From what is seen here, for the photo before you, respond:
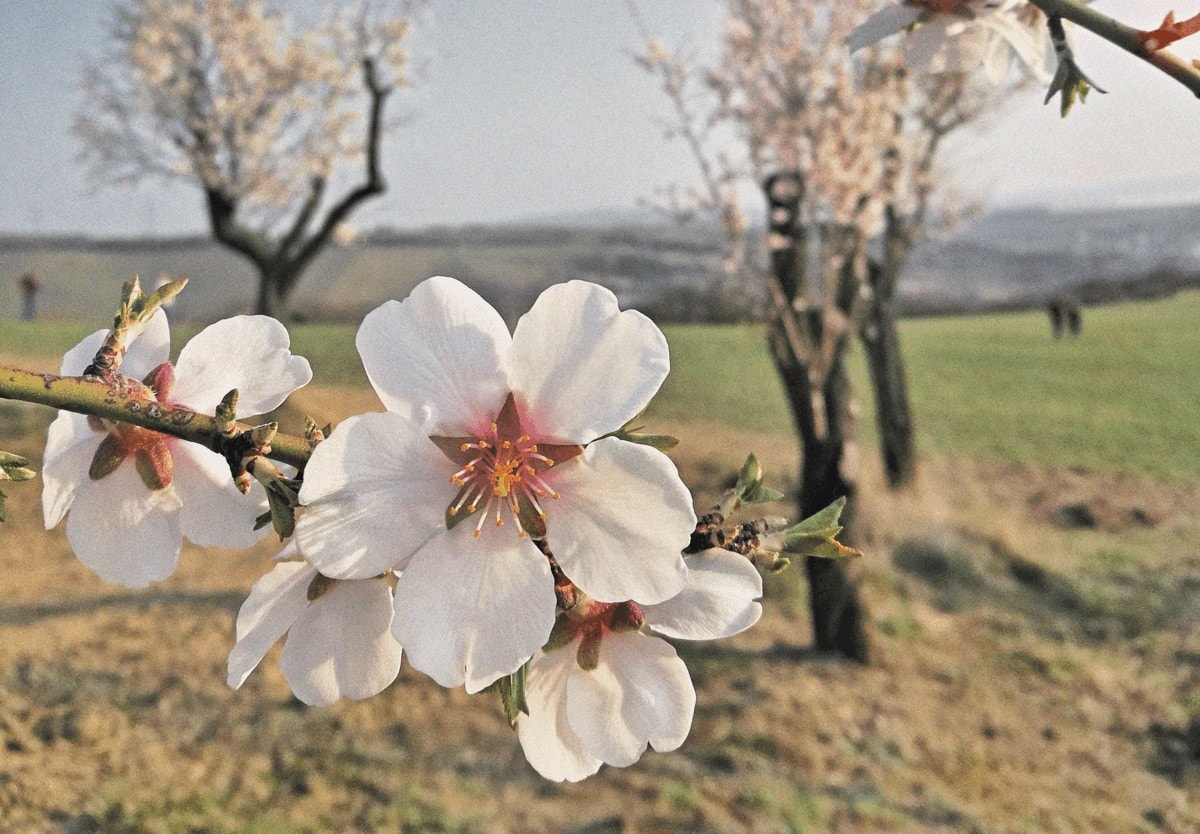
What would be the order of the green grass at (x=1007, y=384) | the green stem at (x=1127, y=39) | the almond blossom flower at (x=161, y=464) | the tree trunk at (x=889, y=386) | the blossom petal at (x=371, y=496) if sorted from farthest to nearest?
the green grass at (x=1007, y=384), the tree trunk at (x=889, y=386), the green stem at (x=1127, y=39), the almond blossom flower at (x=161, y=464), the blossom petal at (x=371, y=496)

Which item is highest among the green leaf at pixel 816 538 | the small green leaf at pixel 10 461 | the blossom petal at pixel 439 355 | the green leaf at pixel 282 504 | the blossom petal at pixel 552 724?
the blossom petal at pixel 439 355

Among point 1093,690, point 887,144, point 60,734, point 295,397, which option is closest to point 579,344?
point 60,734

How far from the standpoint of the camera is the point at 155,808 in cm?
252

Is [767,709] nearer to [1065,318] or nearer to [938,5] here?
[938,5]

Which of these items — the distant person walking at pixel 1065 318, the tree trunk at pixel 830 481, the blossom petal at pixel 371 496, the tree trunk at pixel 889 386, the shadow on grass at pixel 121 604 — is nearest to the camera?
the blossom petal at pixel 371 496

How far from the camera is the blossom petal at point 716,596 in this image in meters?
0.52

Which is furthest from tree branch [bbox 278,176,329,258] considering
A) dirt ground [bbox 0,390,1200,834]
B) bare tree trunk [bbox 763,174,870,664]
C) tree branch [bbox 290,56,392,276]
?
bare tree trunk [bbox 763,174,870,664]

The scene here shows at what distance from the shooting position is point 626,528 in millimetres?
465

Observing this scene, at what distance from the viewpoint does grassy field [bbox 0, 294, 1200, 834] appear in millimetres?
2740

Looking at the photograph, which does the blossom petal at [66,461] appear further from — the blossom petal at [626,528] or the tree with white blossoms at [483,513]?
the blossom petal at [626,528]

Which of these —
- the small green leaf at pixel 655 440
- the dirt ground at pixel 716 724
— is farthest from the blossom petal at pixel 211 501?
the dirt ground at pixel 716 724

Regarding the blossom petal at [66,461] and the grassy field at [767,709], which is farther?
the grassy field at [767,709]

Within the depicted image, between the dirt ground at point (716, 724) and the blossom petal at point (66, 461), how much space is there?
2160mm

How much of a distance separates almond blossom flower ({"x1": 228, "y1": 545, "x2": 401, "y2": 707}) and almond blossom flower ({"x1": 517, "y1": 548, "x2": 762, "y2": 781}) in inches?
3.6
